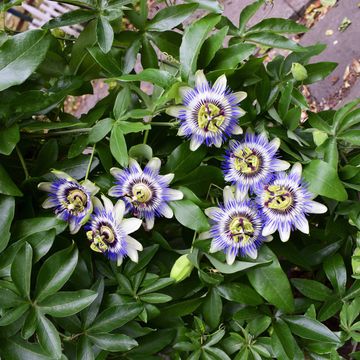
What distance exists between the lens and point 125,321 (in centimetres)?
111

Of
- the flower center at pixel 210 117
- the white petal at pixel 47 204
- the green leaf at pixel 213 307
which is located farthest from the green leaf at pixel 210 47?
the green leaf at pixel 213 307

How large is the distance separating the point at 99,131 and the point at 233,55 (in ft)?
1.07

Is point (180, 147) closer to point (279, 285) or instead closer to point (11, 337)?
point (279, 285)

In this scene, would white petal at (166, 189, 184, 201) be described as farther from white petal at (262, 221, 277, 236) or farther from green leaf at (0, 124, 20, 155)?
green leaf at (0, 124, 20, 155)

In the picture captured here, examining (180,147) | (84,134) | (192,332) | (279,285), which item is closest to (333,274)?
Result: (279,285)

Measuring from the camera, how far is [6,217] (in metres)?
1.03

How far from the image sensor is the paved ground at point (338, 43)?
7.41ft

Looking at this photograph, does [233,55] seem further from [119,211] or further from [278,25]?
[119,211]

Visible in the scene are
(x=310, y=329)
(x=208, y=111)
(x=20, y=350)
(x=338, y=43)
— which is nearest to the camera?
(x=208, y=111)

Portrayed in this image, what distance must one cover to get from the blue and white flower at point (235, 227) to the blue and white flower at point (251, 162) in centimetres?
3

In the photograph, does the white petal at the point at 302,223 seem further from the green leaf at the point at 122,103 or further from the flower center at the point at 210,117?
the green leaf at the point at 122,103

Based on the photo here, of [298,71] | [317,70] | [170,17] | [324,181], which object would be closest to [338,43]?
[317,70]

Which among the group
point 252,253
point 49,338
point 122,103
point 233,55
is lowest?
point 49,338

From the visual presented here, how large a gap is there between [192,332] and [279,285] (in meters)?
0.26
